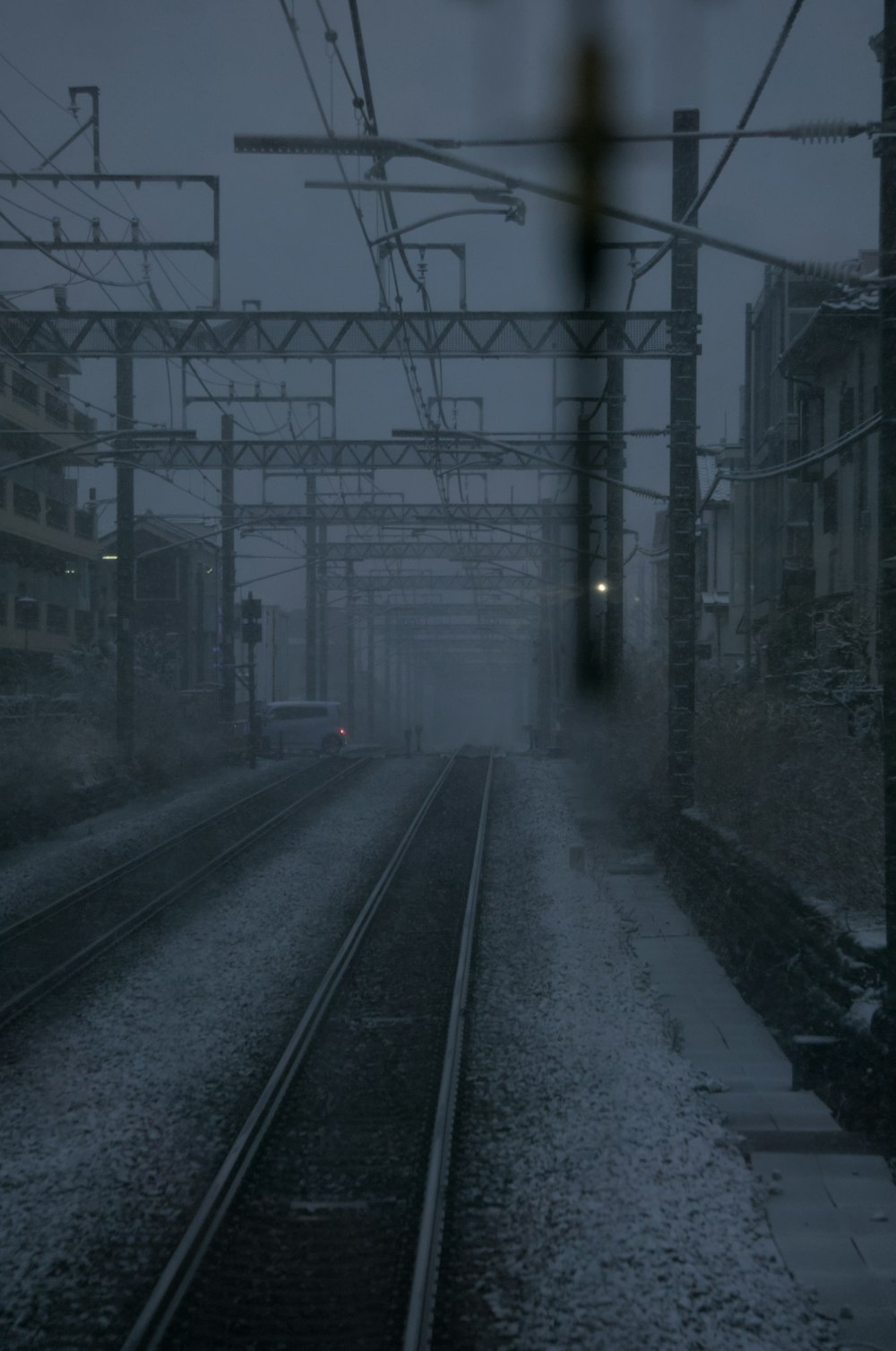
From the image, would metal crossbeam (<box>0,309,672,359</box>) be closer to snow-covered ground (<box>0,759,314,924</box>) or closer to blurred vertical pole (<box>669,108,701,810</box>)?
blurred vertical pole (<box>669,108,701,810</box>)

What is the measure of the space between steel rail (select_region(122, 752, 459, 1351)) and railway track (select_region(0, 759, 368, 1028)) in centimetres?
228

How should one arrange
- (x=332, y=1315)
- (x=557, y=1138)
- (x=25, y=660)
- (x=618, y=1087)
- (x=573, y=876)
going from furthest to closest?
(x=25, y=660), (x=573, y=876), (x=618, y=1087), (x=557, y=1138), (x=332, y=1315)

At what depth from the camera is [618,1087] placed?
798 cm

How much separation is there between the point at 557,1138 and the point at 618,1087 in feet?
3.05

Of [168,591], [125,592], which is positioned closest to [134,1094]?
[125,592]

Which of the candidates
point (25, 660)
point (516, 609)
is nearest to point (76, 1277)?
point (25, 660)

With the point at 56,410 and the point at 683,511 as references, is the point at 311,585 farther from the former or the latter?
the point at 683,511

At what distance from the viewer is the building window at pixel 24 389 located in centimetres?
3700

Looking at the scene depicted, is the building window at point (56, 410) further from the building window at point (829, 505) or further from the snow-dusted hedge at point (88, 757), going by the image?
the building window at point (829, 505)

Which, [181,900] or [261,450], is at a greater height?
[261,450]

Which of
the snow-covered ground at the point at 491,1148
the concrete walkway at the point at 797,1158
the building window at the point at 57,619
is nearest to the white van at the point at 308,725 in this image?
the building window at the point at 57,619

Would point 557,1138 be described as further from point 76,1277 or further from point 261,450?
point 261,450

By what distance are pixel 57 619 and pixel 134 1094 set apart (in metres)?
36.8

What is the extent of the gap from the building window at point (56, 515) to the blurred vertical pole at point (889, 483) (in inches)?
1402
